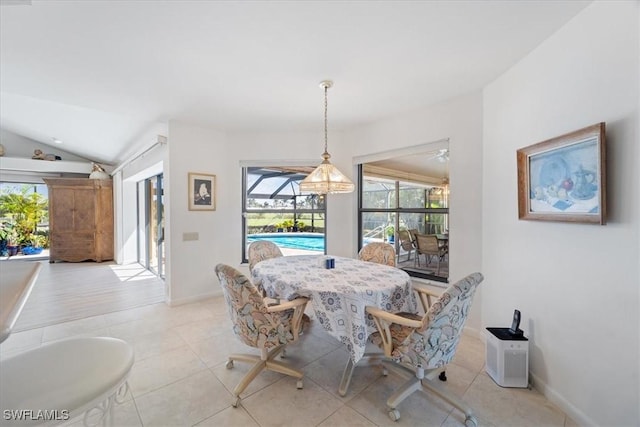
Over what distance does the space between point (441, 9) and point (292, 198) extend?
315 centimetres

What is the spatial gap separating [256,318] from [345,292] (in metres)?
0.62

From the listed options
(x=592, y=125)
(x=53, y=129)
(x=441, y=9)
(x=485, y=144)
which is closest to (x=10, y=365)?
(x=441, y=9)

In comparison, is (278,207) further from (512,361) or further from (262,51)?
(512,361)

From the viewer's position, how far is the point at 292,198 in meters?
4.32

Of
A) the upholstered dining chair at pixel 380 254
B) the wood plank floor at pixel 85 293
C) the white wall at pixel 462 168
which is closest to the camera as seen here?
the white wall at pixel 462 168

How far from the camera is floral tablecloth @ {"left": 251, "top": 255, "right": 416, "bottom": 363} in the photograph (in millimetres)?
1783

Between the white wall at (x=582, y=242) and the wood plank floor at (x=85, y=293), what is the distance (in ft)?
14.0

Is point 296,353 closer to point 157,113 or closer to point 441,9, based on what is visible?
point 441,9

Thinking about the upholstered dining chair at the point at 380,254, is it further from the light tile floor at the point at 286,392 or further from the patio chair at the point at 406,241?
the light tile floor at the point at 286,392

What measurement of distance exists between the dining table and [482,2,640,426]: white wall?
90 cm

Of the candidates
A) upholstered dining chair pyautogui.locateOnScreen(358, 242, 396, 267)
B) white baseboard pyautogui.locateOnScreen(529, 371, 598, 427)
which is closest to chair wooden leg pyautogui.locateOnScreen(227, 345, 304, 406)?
upholstered dining chair pyautogui.locateOnScreen(358, 242, 396, 267)

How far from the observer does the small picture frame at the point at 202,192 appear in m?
3.60

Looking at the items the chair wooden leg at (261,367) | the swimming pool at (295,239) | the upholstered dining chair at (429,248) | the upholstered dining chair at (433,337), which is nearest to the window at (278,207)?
the swimming pool at (295,239)

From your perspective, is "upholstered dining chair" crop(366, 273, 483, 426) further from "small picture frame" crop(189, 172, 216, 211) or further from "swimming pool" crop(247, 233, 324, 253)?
"small picture frame" crop(189, 172, 216, 211)
